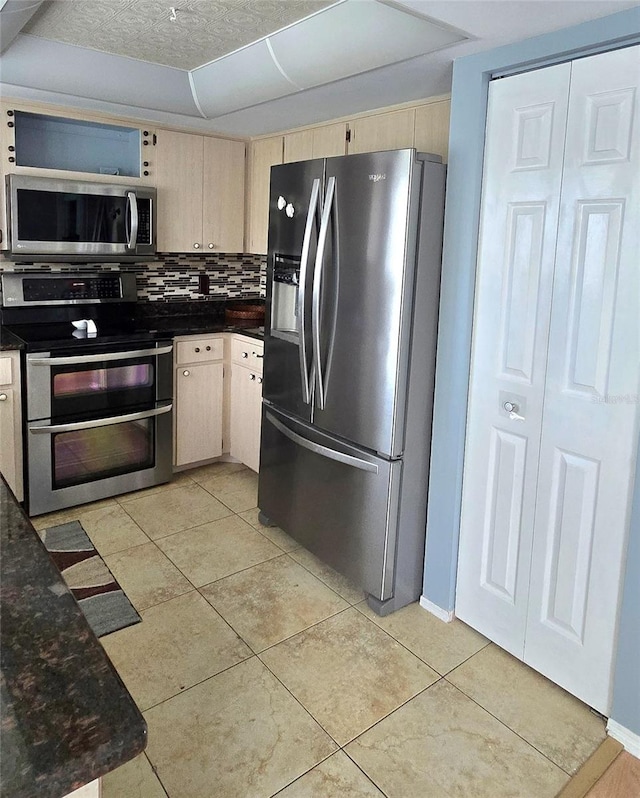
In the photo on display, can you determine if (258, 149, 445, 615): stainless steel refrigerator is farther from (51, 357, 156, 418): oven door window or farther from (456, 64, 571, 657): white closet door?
(51, 357, 156, 418): oven door window

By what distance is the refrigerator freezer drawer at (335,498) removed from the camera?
8.41 feet

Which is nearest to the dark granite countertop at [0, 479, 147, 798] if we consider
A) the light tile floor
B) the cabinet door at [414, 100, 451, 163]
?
the light tile floor

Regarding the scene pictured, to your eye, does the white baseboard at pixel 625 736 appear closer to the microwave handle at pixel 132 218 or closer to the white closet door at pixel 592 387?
the white closet door at pixel 592 387

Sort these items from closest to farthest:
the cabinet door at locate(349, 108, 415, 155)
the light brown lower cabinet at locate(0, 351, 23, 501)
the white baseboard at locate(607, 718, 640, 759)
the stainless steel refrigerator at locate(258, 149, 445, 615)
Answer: the white baseboard at locate(607, 718, 640, 759), the stainless steel refrigerator at locate(258, 149, 445, 615), the cabinet door at locate(349, 108, 415, 155), the light brown lower cabinet at locate(0, 351, 23, 501)

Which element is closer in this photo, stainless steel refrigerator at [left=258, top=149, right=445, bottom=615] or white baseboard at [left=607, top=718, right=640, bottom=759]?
white baseboard at [left=607, top=718, right=640, bottom=759]

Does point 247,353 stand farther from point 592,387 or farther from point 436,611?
point 592,387

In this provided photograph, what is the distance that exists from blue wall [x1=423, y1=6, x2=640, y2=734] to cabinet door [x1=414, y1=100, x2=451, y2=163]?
1.16 ft

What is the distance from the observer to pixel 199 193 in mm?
3928

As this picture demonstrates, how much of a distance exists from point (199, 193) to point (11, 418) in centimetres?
173

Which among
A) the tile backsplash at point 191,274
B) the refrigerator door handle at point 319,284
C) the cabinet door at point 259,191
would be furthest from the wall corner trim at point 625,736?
the tile backsplash at point 191,274

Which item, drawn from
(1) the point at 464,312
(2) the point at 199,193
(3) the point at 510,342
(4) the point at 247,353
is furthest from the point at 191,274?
(3) the point at 510,342

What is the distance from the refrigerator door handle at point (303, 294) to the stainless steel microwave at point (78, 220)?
134 centimetres

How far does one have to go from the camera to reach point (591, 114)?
1.95 meters

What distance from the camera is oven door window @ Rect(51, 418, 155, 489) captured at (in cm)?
337
